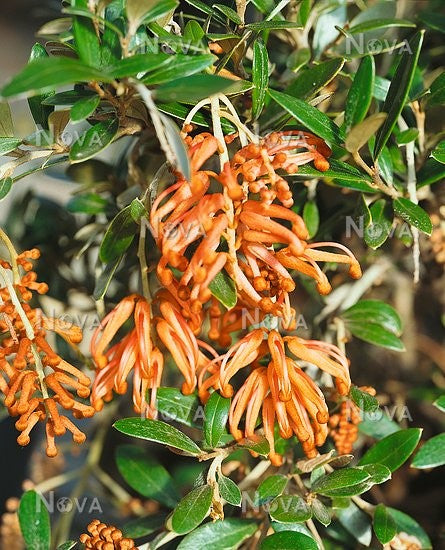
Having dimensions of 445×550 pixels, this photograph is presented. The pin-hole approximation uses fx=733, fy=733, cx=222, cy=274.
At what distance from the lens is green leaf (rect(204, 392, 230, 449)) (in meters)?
0.71

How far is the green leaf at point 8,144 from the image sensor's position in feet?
2.22

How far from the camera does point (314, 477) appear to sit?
766 millimetres

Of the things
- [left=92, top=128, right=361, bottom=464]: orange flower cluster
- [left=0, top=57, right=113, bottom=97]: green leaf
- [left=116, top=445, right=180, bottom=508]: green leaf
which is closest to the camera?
[left=0, top=57, right=113, bottom=97]: green leaf

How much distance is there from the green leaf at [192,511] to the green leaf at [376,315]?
30 centimetres

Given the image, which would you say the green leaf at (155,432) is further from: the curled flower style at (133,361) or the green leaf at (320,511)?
the green leaf at (320,511)

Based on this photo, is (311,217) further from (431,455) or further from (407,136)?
(431,455)

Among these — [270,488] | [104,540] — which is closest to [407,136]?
[270,488]

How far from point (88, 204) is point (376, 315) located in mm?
391

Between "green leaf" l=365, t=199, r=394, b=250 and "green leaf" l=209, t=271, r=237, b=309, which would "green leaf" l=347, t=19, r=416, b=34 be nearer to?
"green leaf" l=365, t=199, r=394, b=250

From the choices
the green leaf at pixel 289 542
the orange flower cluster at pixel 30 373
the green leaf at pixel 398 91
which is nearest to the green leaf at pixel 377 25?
the green leaf at pixel 398 91

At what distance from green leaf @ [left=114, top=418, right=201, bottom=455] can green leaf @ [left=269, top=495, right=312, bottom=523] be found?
89mm

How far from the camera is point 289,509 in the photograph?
698 mm

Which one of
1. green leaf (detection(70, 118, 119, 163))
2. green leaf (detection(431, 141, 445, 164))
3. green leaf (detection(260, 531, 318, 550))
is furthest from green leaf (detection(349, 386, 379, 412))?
green leaf (detection(70, 118, 119, 163))

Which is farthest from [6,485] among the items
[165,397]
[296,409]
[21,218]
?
[296,409]
